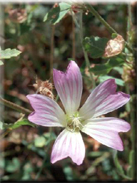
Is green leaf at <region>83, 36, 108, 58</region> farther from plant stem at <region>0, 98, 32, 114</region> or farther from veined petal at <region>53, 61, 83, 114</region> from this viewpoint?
plant stem at <region>0, 98, 32, 114</region>

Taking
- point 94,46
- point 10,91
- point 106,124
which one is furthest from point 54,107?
point 10,91

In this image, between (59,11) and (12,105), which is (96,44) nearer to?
(59,11)

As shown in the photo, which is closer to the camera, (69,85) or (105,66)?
Answer: (69,85)

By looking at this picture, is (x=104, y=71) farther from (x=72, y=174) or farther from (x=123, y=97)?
(x=72, y=174)

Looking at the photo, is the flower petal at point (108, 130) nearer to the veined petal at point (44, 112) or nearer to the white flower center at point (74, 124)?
the white flower center at point (74, 124)

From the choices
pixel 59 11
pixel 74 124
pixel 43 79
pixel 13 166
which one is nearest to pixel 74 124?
pixel 74 124

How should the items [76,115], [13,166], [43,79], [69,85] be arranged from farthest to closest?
[43,79] → [13,166] → [76,115] → [69,85]

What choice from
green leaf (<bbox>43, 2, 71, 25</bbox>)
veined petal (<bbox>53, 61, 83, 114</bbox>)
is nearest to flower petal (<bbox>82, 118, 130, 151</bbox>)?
veined petal (<bbox>53, 61, 83, 114</bbox>)
